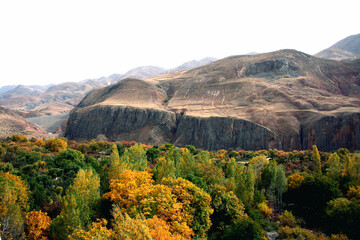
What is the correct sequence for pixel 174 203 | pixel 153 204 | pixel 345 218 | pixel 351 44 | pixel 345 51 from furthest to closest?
pixel 351 44 → pixel 345 51 → pixel 345 218 → pixel 174 203 → pixel 153 204

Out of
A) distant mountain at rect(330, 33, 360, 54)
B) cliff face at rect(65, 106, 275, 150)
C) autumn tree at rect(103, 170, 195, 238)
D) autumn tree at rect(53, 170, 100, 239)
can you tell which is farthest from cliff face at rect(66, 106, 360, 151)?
distant mountain at rect(330, 33, 360, 54)

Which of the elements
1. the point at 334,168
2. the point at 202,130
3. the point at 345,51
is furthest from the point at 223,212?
the point at 345,51

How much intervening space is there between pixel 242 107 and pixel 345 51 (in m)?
141

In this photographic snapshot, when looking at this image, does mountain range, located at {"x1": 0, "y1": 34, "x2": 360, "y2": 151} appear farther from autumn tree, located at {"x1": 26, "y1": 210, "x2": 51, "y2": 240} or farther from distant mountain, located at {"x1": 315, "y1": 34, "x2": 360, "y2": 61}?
distant mountain, located at {"x1": 315, "y1": 34, "x2": 360, "y2": 61}

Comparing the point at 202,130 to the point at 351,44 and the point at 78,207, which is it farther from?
the point at 351,44

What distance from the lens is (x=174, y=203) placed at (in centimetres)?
1352

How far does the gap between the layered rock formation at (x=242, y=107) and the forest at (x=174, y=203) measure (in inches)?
1126

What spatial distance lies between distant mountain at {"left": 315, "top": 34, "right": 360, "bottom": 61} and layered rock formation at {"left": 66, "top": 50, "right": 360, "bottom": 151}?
7607 centimetres

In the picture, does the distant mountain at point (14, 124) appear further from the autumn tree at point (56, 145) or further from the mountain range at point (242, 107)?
the autumn tree at point (56, 145)

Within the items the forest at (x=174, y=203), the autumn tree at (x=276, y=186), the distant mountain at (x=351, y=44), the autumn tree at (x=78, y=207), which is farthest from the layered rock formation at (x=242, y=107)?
the distant mountain at (x=351, y=44)

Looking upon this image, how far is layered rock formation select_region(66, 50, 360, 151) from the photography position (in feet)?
167

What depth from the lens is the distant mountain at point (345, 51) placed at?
14438cm

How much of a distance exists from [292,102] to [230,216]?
51.7 m

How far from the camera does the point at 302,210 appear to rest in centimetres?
2091
